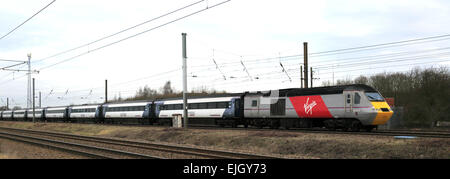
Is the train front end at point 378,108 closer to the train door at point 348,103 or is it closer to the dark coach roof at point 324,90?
the dark coach roof at point 324,90

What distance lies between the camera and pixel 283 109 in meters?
28.9

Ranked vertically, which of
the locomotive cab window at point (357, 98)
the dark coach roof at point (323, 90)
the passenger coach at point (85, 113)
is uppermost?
the dark coach roof at point (323, 90)

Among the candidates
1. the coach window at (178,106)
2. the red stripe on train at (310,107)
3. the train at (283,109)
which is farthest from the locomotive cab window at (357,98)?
A: the coach window at (178,106)

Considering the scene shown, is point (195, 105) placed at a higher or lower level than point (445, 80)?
lower

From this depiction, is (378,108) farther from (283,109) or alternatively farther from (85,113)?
(85,113)

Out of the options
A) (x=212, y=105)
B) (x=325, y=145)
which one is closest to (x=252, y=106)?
(x=212, y=105)

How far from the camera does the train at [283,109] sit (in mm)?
23891

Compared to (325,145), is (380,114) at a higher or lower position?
higher

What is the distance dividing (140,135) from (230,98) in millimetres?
9034

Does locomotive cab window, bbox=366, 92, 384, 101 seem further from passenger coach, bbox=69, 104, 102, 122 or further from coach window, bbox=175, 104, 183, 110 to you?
passenger coach, bbox=69, 104, 102, 122
